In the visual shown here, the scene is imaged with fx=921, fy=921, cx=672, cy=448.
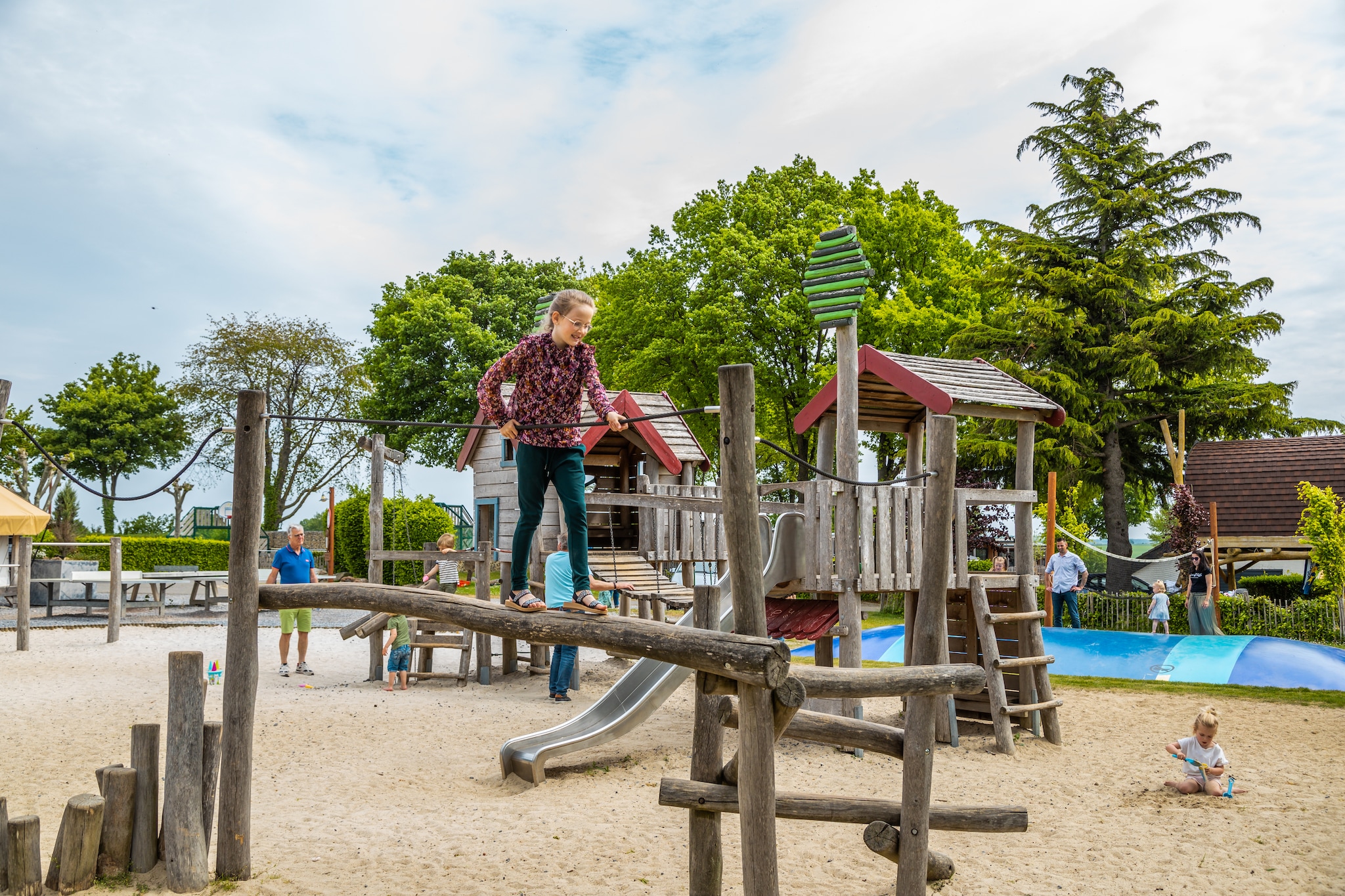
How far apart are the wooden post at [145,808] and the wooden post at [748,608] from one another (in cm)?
348

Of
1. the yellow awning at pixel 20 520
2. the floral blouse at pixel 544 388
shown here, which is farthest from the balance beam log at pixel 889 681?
the yellow awning at pixel 20 520

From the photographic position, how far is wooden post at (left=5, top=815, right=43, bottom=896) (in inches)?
191

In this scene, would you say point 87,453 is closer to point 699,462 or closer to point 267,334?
point 267,334

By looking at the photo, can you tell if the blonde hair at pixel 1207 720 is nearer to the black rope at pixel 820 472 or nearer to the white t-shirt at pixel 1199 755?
the white t-shirt at pixel 1199 755

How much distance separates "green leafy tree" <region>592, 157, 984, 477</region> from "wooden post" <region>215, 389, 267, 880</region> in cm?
2104

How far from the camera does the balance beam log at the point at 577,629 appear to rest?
4086mm

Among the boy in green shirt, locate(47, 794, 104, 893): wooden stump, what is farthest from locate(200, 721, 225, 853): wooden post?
the boy in green shirt

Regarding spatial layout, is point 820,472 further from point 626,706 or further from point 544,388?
point 626,706

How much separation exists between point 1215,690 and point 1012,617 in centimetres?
561

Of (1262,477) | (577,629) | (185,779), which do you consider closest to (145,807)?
(185,779)

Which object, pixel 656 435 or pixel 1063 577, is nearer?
pixel 656 435

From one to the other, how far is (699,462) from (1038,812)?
8.68 metres

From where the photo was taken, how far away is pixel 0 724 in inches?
364

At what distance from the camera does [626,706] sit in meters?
8.41
